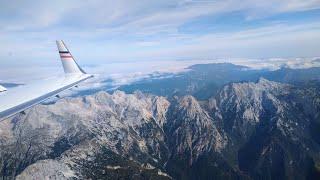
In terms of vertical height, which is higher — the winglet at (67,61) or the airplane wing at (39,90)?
the winglet at (67,61)

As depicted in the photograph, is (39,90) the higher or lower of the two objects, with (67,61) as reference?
lower

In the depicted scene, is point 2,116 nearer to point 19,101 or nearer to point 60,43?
point 19,101

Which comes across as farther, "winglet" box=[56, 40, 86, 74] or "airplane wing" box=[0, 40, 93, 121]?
"winglet" box=[56, 40, 86, 74]

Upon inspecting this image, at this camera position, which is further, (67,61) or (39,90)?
(67,61)

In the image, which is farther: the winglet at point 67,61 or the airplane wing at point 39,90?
the winglet at point 67,61

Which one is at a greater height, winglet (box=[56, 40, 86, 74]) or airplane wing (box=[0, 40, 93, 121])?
winglet (box=[56, 40, 86, 74])
